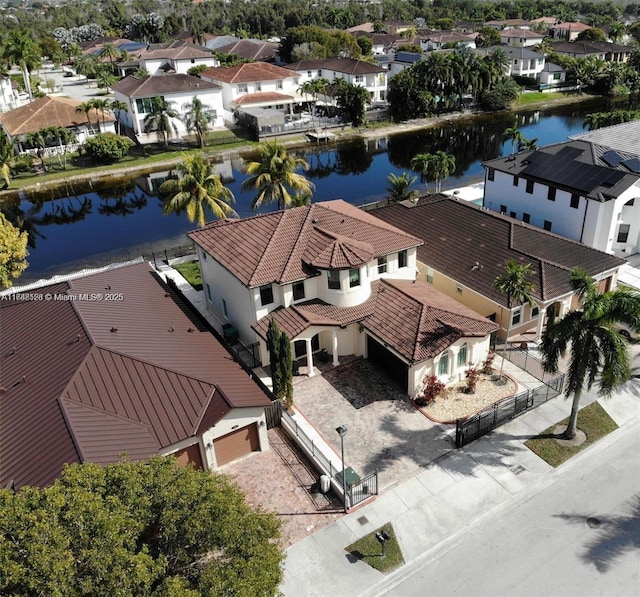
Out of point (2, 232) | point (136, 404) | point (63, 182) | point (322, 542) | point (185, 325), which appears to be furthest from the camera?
point (63, 182)

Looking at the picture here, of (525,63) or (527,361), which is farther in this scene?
(525,63)

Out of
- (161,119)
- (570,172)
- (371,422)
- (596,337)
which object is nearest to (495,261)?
(596,337)

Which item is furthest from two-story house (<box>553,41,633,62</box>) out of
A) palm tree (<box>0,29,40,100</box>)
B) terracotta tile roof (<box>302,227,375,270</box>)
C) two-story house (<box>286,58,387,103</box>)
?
terracotta tile roof (<box>302,227,375,270</box>)

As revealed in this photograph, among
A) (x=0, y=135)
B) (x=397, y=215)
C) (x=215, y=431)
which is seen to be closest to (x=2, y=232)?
(x=215, y=431)

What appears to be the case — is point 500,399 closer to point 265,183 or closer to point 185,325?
point 185,325

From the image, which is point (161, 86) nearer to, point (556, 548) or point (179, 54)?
point (179, 54)

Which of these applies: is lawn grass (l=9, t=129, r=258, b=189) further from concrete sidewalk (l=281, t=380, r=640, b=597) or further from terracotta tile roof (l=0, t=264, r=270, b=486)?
concrete sidewalk (l=281, t=380, r=640, b=597)
